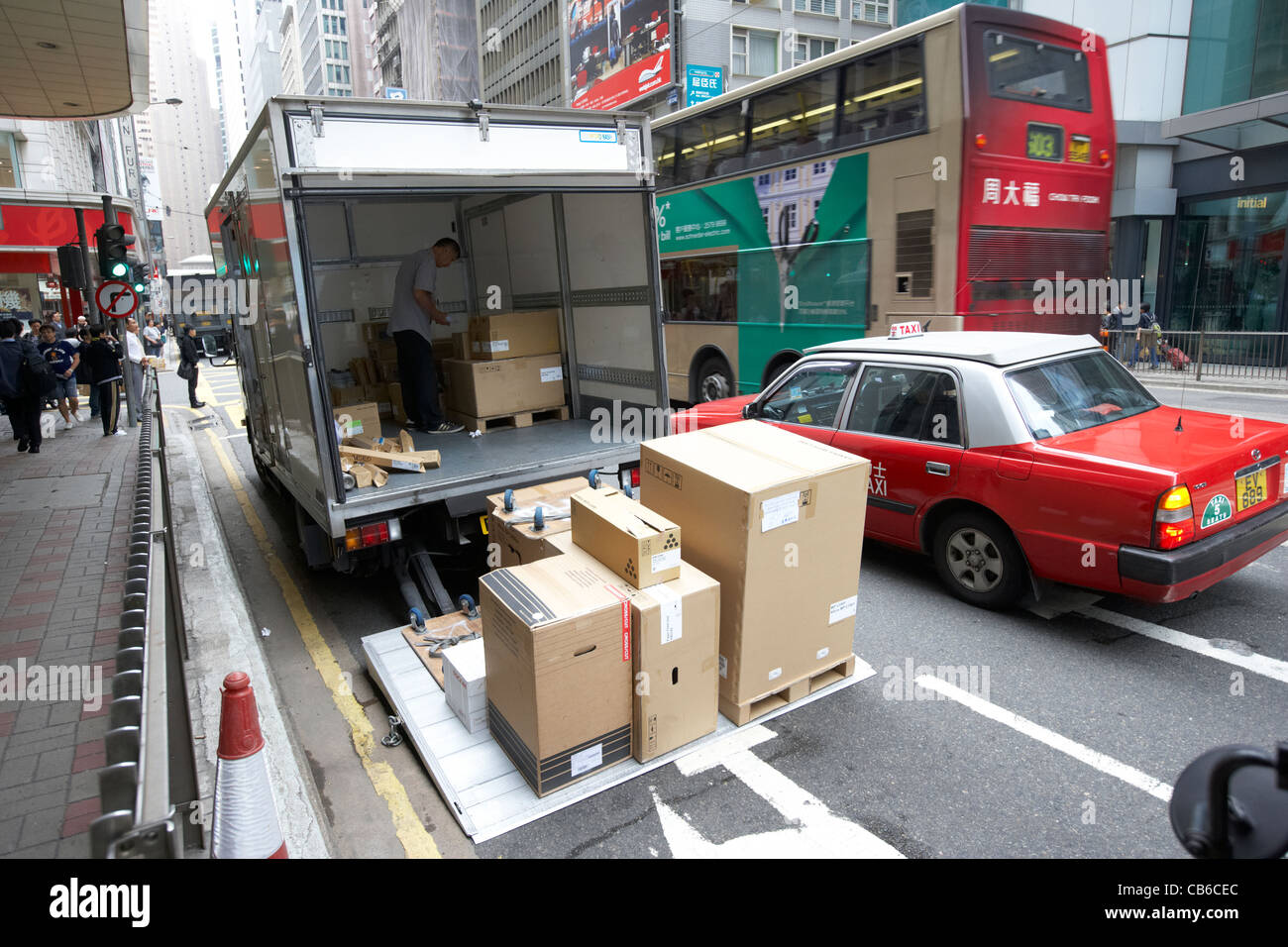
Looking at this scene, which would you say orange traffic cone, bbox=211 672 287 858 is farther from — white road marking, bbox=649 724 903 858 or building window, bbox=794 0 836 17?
building window, bbox=794 0 836 17

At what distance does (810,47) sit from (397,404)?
4416cm

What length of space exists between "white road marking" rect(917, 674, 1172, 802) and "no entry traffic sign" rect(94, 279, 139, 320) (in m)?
12.1

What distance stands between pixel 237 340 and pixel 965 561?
7618mm

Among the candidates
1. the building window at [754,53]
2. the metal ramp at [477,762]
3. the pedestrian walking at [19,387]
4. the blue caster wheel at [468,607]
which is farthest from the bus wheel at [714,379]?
the building window at [754,53]

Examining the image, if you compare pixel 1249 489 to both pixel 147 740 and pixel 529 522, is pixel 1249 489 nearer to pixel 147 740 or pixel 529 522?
pixel 529 522

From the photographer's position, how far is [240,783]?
262 cm

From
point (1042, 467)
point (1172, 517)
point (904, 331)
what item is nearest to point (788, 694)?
point (1042, 467)

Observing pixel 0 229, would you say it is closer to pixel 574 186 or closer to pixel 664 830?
pixel 574 186

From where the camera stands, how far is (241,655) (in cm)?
481

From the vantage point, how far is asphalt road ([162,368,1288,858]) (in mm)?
3146

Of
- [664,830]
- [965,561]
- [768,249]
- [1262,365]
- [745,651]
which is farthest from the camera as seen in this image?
[1262,365]

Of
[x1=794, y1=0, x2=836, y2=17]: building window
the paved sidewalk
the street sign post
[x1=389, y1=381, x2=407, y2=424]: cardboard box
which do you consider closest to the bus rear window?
[x1=389, y1=381, x2=407, y2=424]: cardboard box

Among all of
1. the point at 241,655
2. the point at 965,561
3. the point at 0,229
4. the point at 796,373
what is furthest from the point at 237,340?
the point at 0,229

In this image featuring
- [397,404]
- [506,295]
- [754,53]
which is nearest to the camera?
[397,404]
